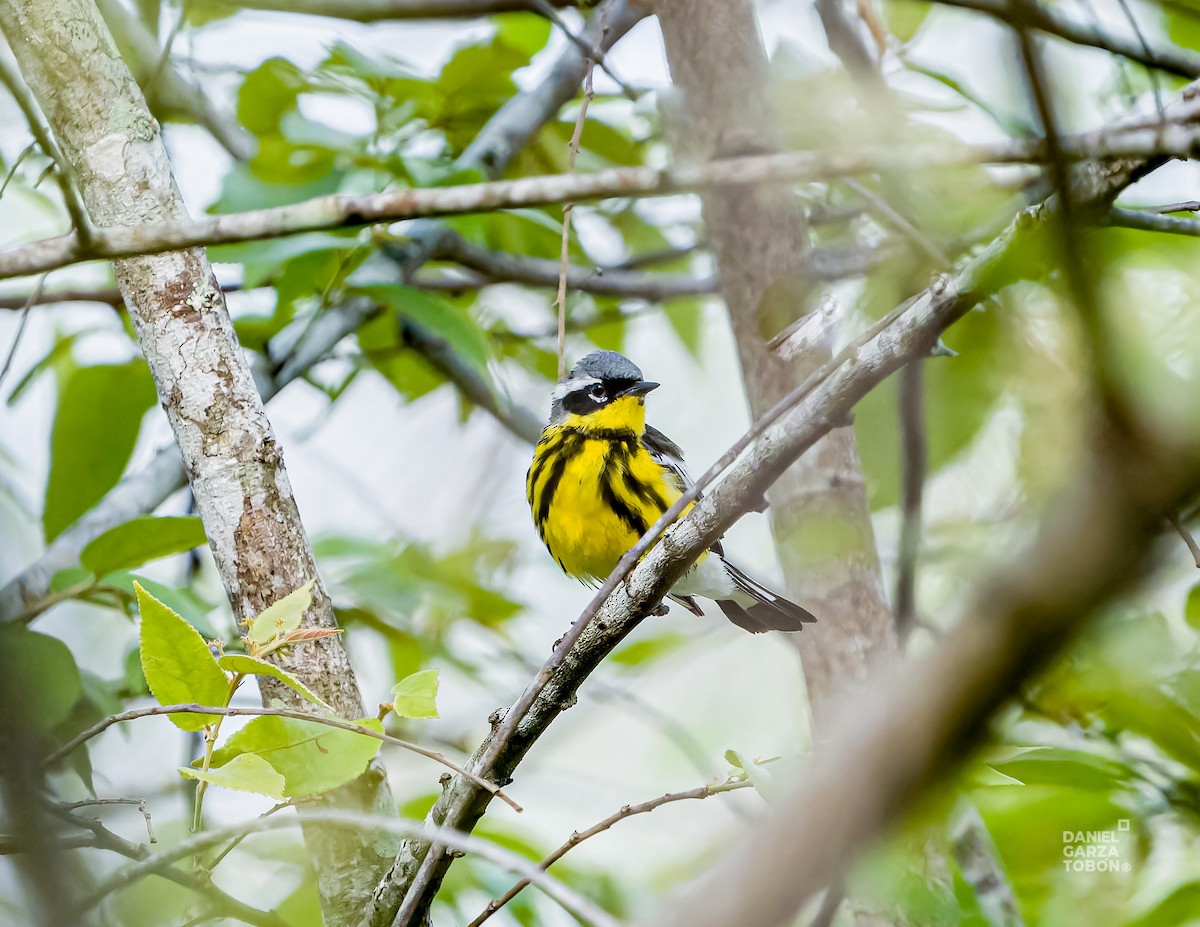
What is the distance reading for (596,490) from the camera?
4.08 m

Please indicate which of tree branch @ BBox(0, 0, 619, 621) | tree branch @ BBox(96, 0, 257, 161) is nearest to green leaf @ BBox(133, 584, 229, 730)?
tree branch @ BBox(0, 0, 619, 621)

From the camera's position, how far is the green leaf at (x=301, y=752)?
1750 mm

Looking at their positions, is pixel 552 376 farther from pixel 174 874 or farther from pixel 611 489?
pixel 174 874

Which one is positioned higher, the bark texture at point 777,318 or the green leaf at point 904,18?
the green leaf at point 904,18

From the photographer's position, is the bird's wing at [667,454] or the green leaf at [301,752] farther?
the bird's wing at [667,454]

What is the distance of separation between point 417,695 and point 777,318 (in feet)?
4.33

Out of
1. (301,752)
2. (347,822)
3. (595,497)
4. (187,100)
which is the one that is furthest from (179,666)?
(187,100)

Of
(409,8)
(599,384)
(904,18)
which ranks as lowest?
(599,384)

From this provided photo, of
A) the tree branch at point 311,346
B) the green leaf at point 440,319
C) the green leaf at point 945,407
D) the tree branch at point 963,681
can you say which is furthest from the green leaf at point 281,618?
the green leaf at point 945,407

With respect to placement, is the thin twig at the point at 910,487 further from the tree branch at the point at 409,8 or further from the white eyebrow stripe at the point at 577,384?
the tree branch at the point at 409,8

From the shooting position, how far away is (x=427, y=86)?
152 inches

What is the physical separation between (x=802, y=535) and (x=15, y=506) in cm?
270

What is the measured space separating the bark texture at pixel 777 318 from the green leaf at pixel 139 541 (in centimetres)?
143

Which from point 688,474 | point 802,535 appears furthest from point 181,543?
point 688,474
